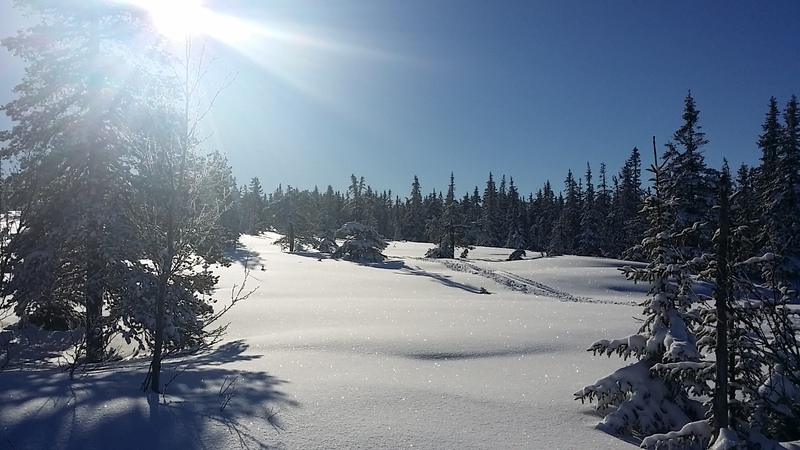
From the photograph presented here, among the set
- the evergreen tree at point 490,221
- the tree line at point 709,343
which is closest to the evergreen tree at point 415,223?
the evergreen tree at point 490,221

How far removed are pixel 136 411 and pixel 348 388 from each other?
9.49 ft

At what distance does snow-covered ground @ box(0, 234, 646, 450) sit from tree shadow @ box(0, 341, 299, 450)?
22mm

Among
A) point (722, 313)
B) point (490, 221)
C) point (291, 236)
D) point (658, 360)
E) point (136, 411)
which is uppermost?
point (490, 221)

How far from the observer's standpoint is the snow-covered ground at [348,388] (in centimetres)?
536

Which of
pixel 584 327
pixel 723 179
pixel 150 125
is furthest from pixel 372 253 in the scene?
pixel 723 179

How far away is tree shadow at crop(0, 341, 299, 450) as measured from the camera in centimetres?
506

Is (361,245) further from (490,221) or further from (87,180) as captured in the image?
(490,221)

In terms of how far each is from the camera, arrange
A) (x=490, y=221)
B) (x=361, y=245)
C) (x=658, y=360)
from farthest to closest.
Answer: (x=490, y=221) → (x=361, y=245) → (x=658, y=360)

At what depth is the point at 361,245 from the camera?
37.6m

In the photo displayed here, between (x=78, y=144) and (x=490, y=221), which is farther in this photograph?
(x=490, y=221)

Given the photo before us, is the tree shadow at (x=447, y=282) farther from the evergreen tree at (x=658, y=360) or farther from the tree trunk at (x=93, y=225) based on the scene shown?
the tree trunk at (x=93, y=225)

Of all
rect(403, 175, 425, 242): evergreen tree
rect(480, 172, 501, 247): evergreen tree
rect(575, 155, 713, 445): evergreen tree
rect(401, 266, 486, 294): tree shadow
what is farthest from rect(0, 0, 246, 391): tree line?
rect(403, 175, 425, 242): evergreen tree

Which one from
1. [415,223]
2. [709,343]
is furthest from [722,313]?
[415,223]

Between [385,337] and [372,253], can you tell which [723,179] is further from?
[372,253]
